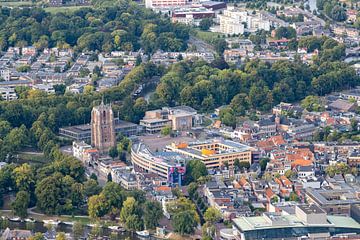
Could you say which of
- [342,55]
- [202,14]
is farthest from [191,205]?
[202,14]

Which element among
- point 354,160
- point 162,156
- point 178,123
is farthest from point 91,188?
point 178,123

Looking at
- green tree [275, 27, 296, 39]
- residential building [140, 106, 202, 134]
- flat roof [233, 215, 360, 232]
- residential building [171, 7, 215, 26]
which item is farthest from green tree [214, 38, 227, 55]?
flat roof [233, 215, 360, 232]

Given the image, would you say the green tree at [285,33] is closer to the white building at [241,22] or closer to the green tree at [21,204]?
the white building at [241,22]

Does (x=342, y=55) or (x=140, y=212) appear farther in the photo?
(x=342, y=55)

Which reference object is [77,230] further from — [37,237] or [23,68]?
[23,68]

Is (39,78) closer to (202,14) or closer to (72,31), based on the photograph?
(72,31)

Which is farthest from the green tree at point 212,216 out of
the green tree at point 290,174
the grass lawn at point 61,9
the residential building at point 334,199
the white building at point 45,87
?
the grass lawn at point 61,9
